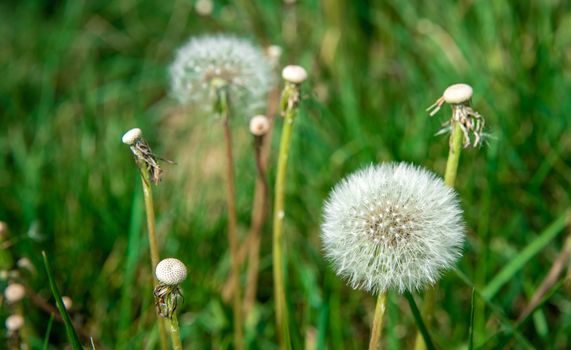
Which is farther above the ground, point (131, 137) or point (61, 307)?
point (131, 137)

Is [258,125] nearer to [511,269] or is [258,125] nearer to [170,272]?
[170,272]

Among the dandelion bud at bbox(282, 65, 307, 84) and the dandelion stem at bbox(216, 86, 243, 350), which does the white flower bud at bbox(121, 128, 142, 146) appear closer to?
the dandelion bud at bbox(282, 65, 307, 84)

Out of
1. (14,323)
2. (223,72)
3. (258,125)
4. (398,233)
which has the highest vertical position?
(223,72)

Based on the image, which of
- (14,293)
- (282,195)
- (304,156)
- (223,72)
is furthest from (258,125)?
(304,156)

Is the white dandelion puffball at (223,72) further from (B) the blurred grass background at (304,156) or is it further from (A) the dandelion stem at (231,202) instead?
(B) the blurred grass background at (304,156)

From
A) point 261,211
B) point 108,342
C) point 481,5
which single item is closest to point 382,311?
point 261,211

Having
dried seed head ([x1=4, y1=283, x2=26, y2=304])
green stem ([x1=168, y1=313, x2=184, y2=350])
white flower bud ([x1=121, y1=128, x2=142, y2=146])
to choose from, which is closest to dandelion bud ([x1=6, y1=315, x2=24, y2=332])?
dried seed head ([x1=4, y1=283, x2=26, y2=304])
